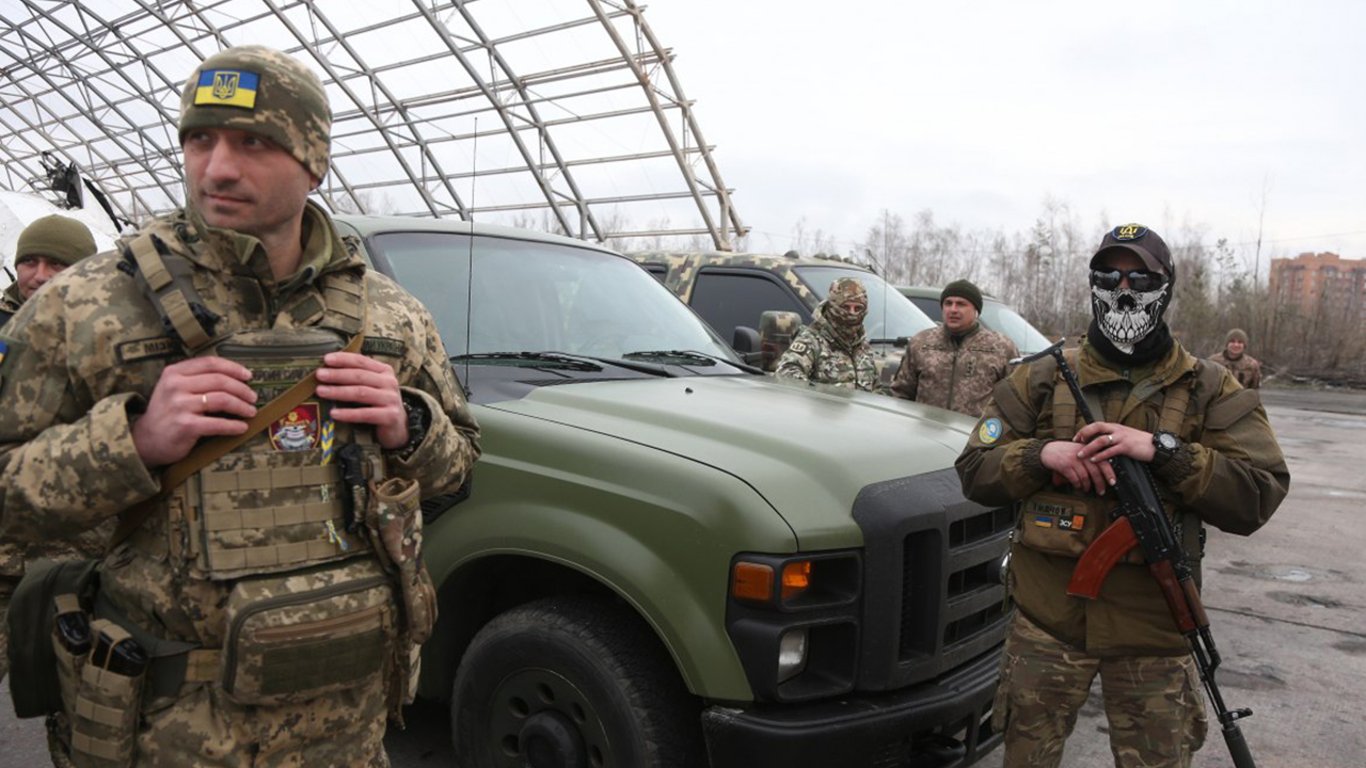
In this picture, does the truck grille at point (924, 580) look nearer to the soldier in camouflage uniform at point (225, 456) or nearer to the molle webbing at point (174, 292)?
the soldier in camouflage uniform at point (225, 456)

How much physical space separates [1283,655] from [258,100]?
5.38 m

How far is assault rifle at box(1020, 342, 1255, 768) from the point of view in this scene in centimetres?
231

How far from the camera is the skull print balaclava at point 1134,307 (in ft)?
8.21

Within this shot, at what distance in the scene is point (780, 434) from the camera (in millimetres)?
2770

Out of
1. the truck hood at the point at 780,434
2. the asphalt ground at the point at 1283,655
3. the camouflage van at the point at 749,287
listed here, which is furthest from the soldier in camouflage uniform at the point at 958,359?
the truck hood at the point at 780,434

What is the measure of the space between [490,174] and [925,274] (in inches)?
1102

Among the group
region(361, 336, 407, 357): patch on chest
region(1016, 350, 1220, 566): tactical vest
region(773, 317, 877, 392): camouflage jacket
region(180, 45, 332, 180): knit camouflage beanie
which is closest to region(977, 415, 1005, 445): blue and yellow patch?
region(1016, 350, 1220, 566): tactical vest

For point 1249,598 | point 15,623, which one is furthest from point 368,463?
→ point 1249,598

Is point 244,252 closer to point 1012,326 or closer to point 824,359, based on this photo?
point 824,359

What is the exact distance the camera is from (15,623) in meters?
Result: 1.66

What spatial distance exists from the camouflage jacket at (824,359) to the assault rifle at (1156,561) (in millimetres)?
2975

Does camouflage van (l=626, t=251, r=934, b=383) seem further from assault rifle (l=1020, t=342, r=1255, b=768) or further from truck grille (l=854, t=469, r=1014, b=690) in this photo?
assault rifle (l=1020, t=342, r=1255, b=768)

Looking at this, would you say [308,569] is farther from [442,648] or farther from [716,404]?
[716,404]

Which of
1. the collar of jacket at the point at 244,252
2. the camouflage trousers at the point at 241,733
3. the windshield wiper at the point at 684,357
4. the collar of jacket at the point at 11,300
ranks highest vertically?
the collar of jacket at the point at 244,252
